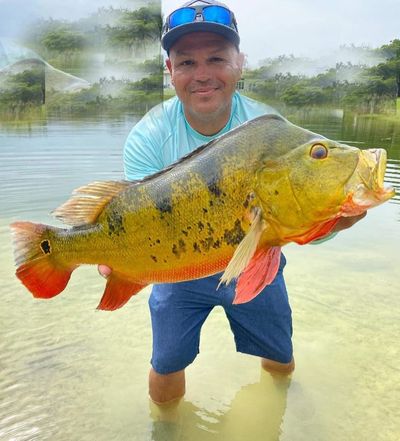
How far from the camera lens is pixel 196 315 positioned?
10.0 ft

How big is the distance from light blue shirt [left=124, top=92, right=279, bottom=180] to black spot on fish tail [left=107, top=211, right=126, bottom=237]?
75 centimetres

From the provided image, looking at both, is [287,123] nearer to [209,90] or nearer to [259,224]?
[259,224]

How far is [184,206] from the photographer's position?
6.73 ft

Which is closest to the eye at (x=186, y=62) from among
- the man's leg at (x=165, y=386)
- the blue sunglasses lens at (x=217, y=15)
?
the blue sunglasses lens at (x=217, y=15)

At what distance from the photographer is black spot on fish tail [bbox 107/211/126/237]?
2178 millimetres

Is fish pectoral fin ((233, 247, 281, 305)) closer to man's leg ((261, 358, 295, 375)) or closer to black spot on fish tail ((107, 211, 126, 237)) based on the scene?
black spot on fish tail ((107, 211, 126, 237))

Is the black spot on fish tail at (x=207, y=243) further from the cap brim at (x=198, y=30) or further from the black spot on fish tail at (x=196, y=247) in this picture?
the cap brim at (x=198, y=30)

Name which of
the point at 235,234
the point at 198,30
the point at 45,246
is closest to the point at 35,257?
the point at 45,246

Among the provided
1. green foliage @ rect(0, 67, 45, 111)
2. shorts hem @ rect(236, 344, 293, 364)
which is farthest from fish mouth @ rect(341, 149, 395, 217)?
green foliage @ rect(0, 67, 45, 111)

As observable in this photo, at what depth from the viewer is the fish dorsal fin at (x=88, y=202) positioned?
7.27ft

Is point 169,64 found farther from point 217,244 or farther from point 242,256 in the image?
point 242,256

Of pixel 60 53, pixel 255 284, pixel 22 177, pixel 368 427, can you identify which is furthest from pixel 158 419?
pixel 60 53

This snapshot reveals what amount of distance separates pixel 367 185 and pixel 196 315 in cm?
158

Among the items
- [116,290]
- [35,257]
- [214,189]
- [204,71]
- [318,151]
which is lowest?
[116,290]
